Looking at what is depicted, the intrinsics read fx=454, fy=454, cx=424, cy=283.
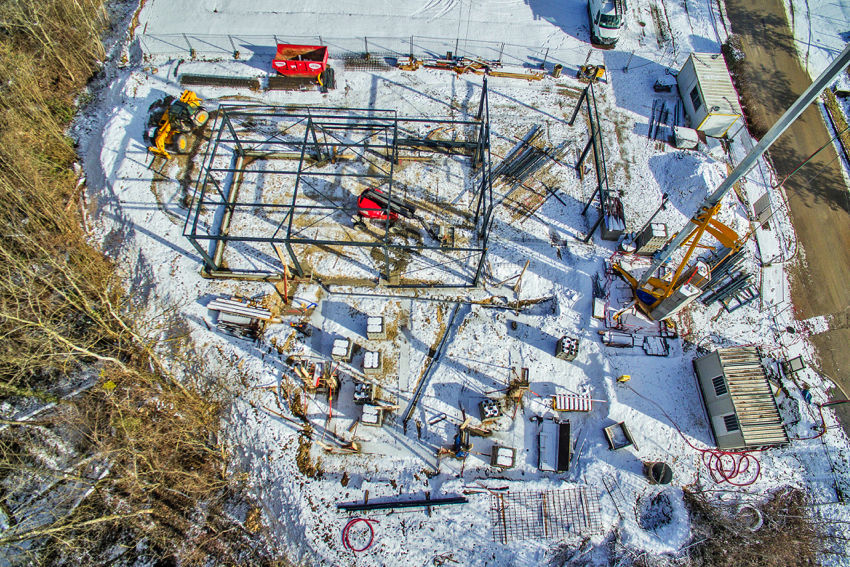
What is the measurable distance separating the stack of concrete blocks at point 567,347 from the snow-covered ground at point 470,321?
0.69 meters

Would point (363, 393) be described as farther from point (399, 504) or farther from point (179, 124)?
point (179, 124)

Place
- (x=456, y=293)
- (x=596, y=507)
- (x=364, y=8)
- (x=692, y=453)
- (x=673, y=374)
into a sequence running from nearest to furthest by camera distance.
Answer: (x=596, y=507) < (x=692, y=453) < (x=673, y=374) < (x=456, y=293) < (x=364, y=8)

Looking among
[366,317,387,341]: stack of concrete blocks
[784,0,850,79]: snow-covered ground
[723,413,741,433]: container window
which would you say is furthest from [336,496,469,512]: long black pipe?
[784,0,850,79]: snow-covered ground

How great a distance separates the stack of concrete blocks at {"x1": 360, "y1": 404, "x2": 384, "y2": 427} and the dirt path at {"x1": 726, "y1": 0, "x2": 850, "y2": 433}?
19681 millimetres

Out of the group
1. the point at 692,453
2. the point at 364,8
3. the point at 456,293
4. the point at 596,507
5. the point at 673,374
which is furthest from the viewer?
the point at 364,8

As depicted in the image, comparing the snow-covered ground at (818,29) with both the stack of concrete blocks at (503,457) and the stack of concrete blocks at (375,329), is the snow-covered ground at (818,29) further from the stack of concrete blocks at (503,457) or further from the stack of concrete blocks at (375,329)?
the stack of concrete blocks at (375,329)

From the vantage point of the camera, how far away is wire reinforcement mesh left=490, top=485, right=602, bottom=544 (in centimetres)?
1702

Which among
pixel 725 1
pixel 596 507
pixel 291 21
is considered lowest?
pixel 596 507

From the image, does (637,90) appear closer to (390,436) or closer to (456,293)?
(456,293)

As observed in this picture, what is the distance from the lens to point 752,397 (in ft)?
58.9

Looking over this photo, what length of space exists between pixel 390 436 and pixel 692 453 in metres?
12.4

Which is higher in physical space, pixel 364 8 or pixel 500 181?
pixel 364 8

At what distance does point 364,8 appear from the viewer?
96.6 feet

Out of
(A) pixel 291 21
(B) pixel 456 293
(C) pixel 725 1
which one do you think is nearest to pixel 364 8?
(A) pixel 291 21
